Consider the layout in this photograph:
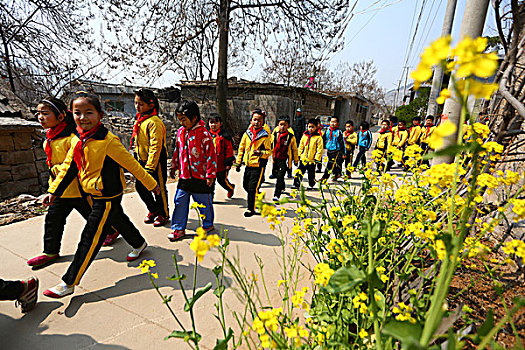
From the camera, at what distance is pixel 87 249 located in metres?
2.15

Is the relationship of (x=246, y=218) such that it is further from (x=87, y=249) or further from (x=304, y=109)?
(x=304, y=109)

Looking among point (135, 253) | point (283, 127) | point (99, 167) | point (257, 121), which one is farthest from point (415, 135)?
point (99, 167)

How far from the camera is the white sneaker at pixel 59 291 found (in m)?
2.07

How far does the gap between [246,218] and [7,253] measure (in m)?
2.70

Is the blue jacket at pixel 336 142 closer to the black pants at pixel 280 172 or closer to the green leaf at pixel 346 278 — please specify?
the black pants at pixel 280 172

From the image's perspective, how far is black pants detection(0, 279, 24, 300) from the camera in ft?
5.87

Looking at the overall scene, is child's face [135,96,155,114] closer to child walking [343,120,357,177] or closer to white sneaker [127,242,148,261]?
white sneaker [127,242,148,261]

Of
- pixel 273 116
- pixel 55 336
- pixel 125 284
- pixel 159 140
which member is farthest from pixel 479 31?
pixel 273 116

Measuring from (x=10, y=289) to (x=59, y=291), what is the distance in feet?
1.08

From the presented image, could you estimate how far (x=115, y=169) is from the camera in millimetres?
2346

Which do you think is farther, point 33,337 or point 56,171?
point 56,171

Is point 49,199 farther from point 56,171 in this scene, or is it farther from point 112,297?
point 112,297

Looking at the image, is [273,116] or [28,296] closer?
[28,296]

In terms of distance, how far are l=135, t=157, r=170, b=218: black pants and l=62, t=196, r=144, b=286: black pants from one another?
0.90 metres
